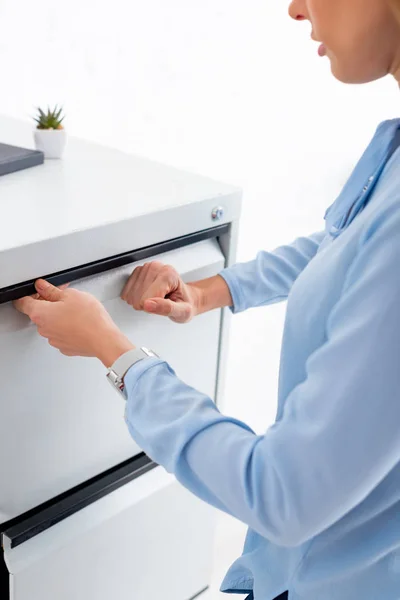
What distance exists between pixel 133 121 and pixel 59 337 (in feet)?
3.28

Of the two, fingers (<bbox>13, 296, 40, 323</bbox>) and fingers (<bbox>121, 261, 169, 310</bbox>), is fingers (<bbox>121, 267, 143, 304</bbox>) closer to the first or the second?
fingers (<bbox>121, 261, 169, 310</bbox>)

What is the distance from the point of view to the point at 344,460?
479 millimetres

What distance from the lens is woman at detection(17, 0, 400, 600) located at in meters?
0.47

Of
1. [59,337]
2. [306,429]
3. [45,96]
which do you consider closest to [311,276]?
[306,429]

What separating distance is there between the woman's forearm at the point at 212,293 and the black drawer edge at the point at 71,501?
0.22 m

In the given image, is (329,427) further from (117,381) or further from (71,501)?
(71,501)

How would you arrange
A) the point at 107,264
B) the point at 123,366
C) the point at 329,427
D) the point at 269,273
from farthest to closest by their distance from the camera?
the point at 269,273 < the point at 107,264 < the point at 123,366 < the point at 329,427

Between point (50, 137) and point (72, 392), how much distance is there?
1.11 ft

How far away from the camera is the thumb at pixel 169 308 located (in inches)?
28.7

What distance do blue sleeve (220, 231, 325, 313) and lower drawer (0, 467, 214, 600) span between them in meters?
0.25

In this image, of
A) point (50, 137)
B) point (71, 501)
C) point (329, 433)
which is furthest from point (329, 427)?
point (50, 137)

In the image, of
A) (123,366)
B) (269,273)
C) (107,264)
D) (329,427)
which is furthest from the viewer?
(269,273)

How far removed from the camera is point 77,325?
2.07 ft

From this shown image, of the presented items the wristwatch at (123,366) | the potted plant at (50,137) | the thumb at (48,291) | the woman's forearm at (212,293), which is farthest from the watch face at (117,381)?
the potted plant at (50,137)
